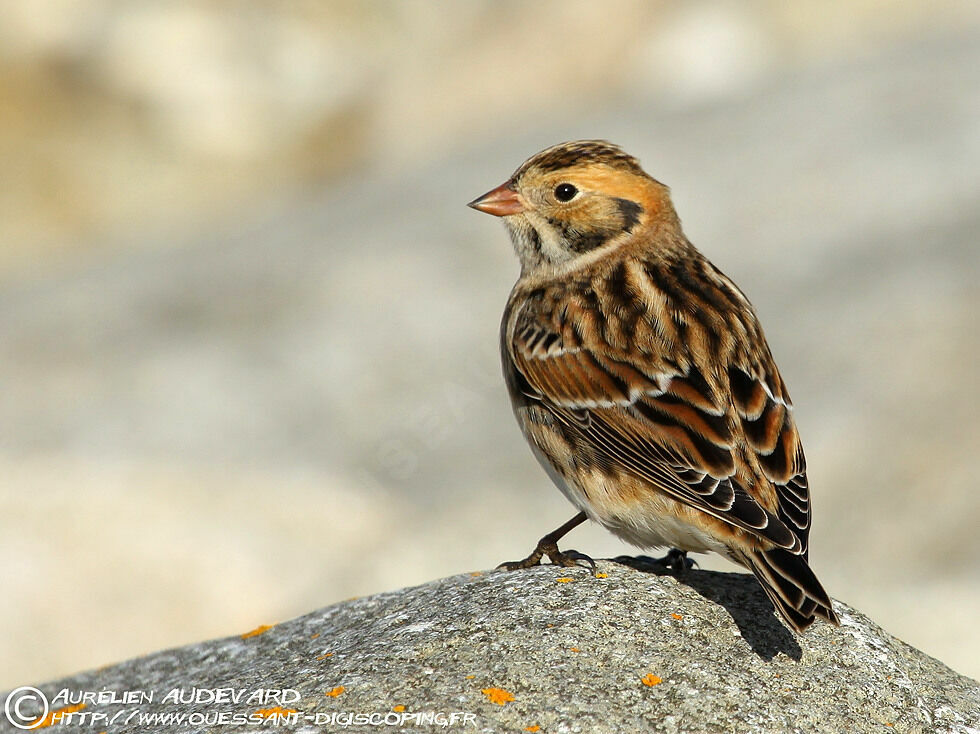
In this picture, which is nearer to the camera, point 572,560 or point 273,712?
point 273,712

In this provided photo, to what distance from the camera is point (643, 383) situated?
7668mm

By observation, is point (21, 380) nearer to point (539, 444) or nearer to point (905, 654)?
point (539, 444)

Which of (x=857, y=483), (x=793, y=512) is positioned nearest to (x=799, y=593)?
(x=793, y=512)

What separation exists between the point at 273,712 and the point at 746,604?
244 centimetres

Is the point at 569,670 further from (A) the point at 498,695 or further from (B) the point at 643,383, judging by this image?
(B) the point at 643,383

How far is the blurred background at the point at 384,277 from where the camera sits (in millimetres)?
15875

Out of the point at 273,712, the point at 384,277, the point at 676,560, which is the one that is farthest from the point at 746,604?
the point at 384,277

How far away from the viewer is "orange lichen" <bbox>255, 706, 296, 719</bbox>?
6.03 metres

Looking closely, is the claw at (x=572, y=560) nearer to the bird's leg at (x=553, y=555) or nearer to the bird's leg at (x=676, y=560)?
the bird's leg at (x=553, y=555)

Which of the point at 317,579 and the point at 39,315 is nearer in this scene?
the point at 317,579

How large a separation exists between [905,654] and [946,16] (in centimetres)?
2325

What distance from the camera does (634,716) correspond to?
5.93 meters

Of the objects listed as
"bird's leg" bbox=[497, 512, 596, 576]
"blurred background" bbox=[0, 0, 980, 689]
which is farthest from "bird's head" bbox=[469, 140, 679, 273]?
"blurred background" bbox=[0, 0, 980, 689]

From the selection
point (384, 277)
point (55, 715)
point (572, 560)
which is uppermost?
point (384, 277)
